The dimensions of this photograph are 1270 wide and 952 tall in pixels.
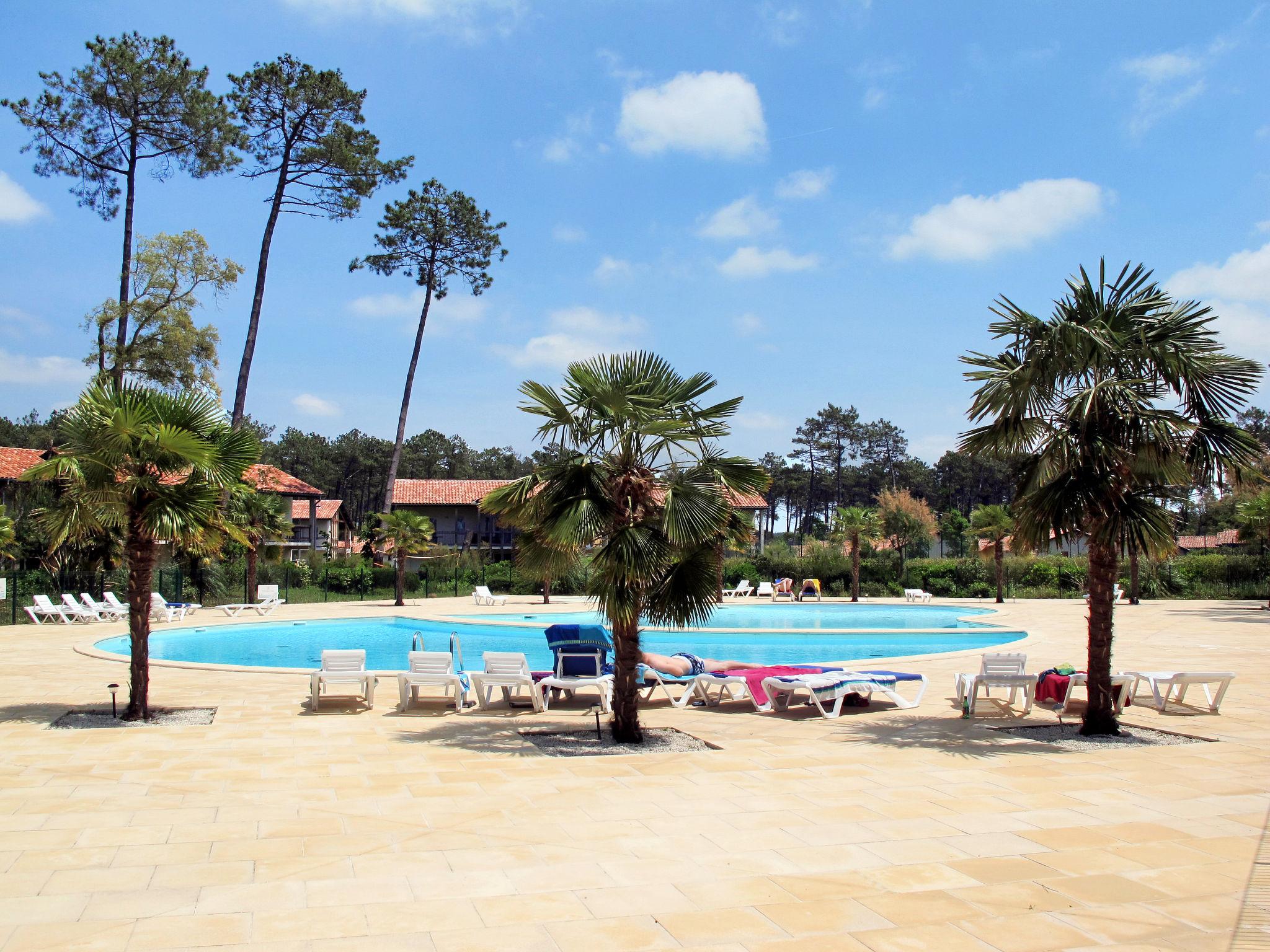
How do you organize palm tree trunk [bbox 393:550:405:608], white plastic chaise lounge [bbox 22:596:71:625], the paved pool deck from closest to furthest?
the paved pool deck
white plastic chaise lounge [bbox 22:596:71:625]
palm tree trunk [bbox 393:550:405:608]

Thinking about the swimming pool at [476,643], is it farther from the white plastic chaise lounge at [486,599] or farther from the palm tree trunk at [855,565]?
the palm tree trunk at [855,565]

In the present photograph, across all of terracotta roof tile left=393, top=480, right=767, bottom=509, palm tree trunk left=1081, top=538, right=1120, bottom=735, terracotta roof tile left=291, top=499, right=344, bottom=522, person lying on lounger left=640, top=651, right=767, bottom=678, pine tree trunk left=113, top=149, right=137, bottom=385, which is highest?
pine tree trunk left=113, top=149, right=137, bottom=385

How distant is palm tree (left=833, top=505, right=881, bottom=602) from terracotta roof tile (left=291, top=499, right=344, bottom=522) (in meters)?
37.7

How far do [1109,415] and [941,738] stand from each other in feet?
11.6

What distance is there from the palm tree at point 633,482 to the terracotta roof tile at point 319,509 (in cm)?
5497

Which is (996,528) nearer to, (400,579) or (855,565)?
(855,565)

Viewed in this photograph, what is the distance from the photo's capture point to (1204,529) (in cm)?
6931

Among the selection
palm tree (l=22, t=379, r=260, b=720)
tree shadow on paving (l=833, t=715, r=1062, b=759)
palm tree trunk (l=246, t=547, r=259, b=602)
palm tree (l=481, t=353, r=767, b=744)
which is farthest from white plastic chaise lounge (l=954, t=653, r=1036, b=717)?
palm tree trunk (l=246, t=547, r=259, b=602)


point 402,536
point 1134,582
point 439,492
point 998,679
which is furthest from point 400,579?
point 439,492

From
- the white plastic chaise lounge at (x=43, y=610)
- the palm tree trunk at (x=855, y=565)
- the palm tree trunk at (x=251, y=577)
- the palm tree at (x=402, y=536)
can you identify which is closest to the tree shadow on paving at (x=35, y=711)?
the white plastic chaise lounge at (x=43, y=610)

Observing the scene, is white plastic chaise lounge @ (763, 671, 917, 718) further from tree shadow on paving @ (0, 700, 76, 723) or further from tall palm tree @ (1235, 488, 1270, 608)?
tall palm tree @ (1235, 488, 1270, 608)

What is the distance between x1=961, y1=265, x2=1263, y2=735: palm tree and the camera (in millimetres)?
8984

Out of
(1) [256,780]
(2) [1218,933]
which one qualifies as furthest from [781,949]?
(1) [256,780]

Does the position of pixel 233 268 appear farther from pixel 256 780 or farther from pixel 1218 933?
pixel 1218 933
